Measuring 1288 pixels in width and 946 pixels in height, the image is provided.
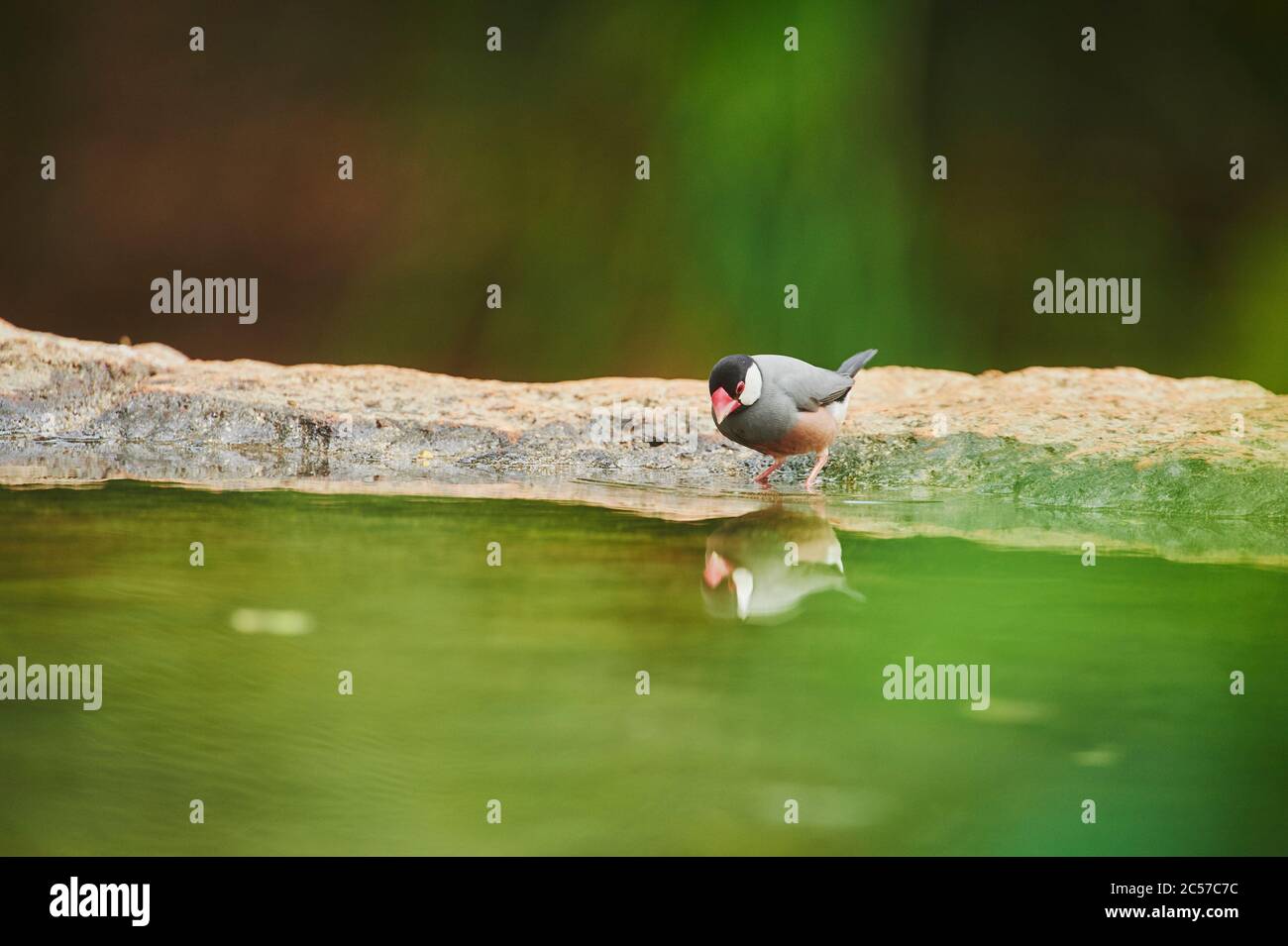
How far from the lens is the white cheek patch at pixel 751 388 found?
433cm

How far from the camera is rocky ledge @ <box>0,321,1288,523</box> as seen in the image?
15.5 feet

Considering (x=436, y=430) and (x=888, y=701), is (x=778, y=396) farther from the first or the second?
(x=888, y=701)

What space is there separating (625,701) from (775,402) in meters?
2.36

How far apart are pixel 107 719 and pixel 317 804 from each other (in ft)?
1.76

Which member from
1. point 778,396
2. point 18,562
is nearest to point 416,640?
point 18,562

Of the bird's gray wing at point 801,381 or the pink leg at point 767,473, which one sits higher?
the bird's gray wing at point 801,381

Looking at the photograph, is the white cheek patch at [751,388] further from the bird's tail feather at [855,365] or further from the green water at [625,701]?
the green water at [625,701]

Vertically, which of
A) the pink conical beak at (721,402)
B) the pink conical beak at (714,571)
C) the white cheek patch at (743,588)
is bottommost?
the white cheek patch at (743,588)

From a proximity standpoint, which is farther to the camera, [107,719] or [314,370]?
[314,370]

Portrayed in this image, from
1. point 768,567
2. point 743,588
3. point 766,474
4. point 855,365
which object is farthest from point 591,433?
point 743,588

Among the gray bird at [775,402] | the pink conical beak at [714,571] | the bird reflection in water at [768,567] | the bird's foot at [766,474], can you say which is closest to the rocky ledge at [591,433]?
the bird's foot at [766,474]

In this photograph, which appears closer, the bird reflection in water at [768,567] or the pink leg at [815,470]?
the bird reflection in water at [768,567]

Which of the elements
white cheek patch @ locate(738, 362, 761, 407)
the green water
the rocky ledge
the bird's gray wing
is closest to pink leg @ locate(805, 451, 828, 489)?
the rocky ledge

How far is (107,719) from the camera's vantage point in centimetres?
212
